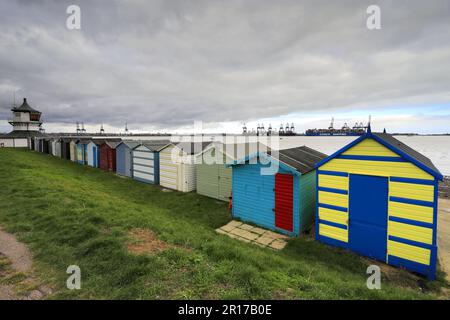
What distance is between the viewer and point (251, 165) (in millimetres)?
10453

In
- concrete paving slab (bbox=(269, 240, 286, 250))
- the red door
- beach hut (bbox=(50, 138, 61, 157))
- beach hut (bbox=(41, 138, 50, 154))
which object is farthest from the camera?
beach hut (bbox=(41, 138, 50, 154))

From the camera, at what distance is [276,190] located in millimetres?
9711

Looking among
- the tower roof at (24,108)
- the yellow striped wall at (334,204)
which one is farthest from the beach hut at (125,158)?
the tower roof at (24,108)

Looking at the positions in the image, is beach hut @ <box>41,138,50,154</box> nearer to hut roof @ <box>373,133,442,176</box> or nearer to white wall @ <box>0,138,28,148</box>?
white wall @ <box>0,138,28,148</box>

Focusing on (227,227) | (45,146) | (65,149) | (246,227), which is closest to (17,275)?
(227,227)

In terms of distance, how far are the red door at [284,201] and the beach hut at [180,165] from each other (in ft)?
26.2

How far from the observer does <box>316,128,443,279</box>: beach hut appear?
6484 millimetres

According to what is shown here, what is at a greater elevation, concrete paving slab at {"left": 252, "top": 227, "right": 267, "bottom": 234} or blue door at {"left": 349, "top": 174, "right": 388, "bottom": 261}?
blue door at {"left": 349, "top": 174, "right": 388, "bottom": 261}

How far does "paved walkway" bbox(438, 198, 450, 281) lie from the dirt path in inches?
399

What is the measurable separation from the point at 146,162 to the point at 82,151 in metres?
17.4

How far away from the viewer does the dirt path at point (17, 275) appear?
13.6 ft

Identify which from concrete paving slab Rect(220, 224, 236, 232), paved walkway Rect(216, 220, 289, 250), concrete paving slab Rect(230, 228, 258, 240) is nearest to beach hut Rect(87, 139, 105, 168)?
concrete paving slab Rect(220, 224, 236, 232)
